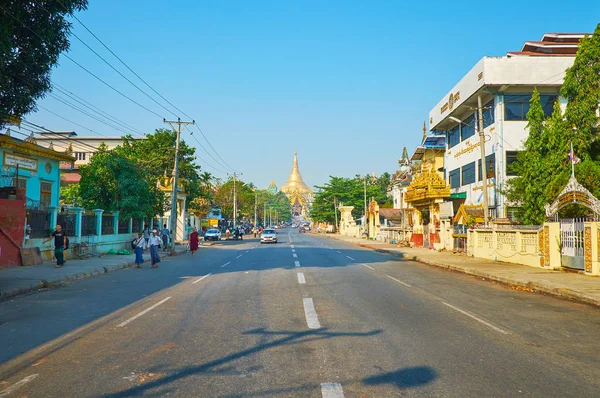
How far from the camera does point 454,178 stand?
42.8 metres

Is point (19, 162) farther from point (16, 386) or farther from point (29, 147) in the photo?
point (16, 386)

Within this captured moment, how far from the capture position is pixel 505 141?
3281 cm

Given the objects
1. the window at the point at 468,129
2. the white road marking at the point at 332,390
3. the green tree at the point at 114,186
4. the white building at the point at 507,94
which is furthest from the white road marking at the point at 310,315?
the window at the point at 468,129

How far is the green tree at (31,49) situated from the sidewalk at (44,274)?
18.0 feet

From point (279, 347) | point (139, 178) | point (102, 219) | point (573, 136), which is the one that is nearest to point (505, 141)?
point (573, 136)

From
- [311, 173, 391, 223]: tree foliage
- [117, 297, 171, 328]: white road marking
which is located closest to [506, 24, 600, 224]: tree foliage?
[117, 297, 171, 328]: white road marking

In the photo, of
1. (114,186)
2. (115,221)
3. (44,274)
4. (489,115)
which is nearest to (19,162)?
(114,186)

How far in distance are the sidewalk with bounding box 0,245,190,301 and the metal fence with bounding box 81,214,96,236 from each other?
3.23m

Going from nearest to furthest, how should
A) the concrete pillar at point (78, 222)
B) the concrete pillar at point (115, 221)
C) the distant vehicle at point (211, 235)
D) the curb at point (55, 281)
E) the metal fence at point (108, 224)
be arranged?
1. the curb at point (55, 281)
2. the concrete pillar at point (78, 222)
3. the metal fence at point (108, 224)
4. the concrete pillar at point (115, 221)
5. the distant vehicle at point (211, 235)

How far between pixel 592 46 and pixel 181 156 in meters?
34.7

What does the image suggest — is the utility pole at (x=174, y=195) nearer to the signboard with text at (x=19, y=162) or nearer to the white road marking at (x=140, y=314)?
the signboard with text at (x=19, y=162)

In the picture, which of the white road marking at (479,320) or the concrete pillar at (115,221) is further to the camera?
the concrete pillar at (115,221)

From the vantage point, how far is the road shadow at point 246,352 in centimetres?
511

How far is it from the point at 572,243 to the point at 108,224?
2479 centimetres
